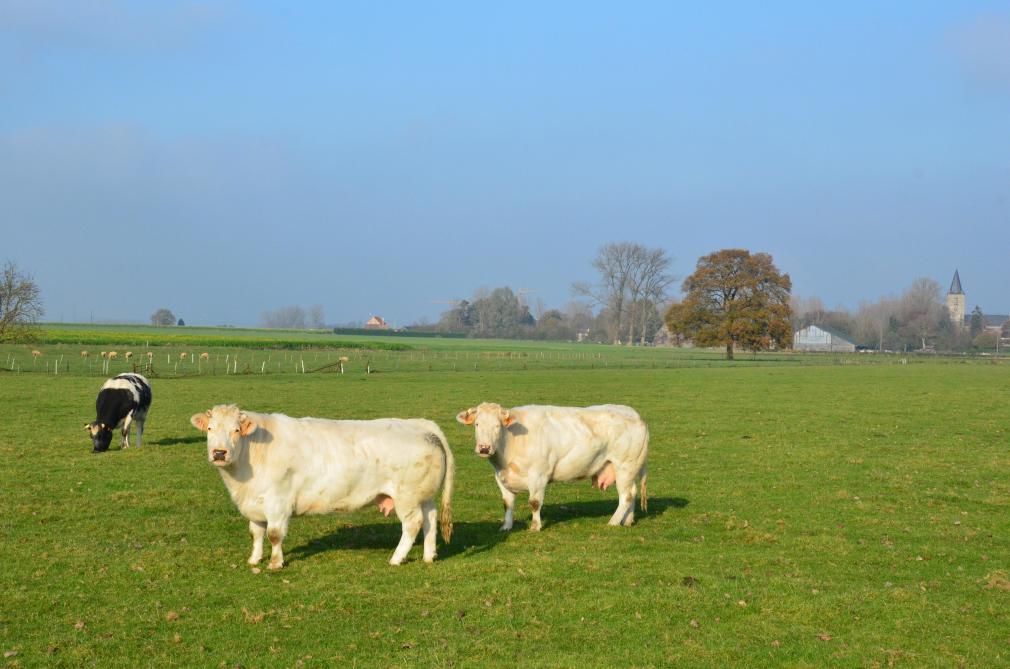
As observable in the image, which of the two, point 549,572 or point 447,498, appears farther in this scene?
point 447,498

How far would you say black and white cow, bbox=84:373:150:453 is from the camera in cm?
2055

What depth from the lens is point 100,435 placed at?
67.2 ft

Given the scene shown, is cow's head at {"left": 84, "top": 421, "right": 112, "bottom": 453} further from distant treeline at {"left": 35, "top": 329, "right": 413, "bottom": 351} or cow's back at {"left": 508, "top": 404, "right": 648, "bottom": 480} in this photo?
distant treeline at {"left": 35, "top": 329, "right": 413, "bottom": 351}

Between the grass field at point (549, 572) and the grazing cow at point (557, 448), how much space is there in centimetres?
66

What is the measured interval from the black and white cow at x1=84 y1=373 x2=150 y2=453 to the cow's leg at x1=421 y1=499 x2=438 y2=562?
40.3ft

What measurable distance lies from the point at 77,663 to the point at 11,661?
0.55 metres

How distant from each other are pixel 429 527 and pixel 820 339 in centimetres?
16766

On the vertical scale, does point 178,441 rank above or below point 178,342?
below

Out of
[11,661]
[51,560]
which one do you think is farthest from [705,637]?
[51,560]

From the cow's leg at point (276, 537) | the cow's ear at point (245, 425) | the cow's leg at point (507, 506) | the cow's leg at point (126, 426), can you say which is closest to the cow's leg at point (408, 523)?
the cow's leg at point (276, 537)

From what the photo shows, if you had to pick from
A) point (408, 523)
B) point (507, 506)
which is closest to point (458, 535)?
point (507, 506)

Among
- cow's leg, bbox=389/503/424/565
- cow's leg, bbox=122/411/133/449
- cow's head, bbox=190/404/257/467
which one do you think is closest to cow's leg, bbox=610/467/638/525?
cow's leg, bbox=389/503/424/565

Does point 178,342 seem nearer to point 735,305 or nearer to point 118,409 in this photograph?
point 735,305

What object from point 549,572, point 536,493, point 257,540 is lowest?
point 549,572
